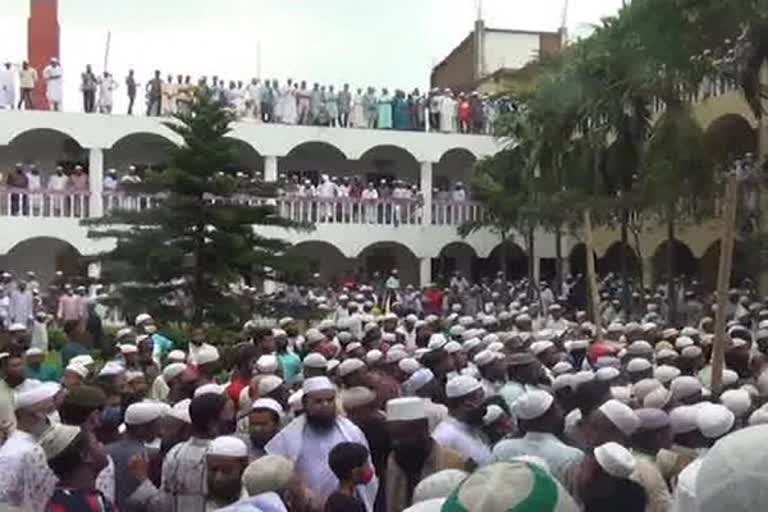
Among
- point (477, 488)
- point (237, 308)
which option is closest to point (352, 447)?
point (477, 488)

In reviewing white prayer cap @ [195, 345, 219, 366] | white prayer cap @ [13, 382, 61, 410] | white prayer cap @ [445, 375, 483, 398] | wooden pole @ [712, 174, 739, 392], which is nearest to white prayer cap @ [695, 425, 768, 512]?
white prayer cap @ [13, 382, 61, 410]

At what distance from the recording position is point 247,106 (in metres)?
32.2

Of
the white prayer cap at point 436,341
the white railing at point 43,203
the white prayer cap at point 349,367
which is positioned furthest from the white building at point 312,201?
the white prayer cap at point 349,367

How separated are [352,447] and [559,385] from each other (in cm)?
218

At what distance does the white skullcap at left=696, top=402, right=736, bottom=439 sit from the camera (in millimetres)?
5465

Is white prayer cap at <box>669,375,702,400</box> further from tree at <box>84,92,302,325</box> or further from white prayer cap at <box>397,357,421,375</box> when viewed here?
tree at <box>84,92,302,325</box>

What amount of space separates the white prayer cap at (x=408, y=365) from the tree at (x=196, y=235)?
28.4 feet

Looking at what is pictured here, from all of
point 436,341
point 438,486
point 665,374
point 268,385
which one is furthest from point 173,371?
point 438,486

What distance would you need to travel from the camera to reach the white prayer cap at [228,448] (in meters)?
4.89

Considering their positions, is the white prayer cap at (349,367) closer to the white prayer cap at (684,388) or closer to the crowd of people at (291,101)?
the white prayer cap at (684,388)

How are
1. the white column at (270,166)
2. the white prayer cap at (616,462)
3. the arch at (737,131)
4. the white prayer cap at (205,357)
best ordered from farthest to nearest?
the white column at (270,166) < the arch at (737,131) < the white prayer cap at (205,357) < the white prayer cap at (616,462)

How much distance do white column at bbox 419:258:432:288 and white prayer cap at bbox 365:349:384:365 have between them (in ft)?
74.8

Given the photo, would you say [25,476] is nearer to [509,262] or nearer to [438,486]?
[438,486]

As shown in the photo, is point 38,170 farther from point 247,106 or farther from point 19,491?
point 19,491
